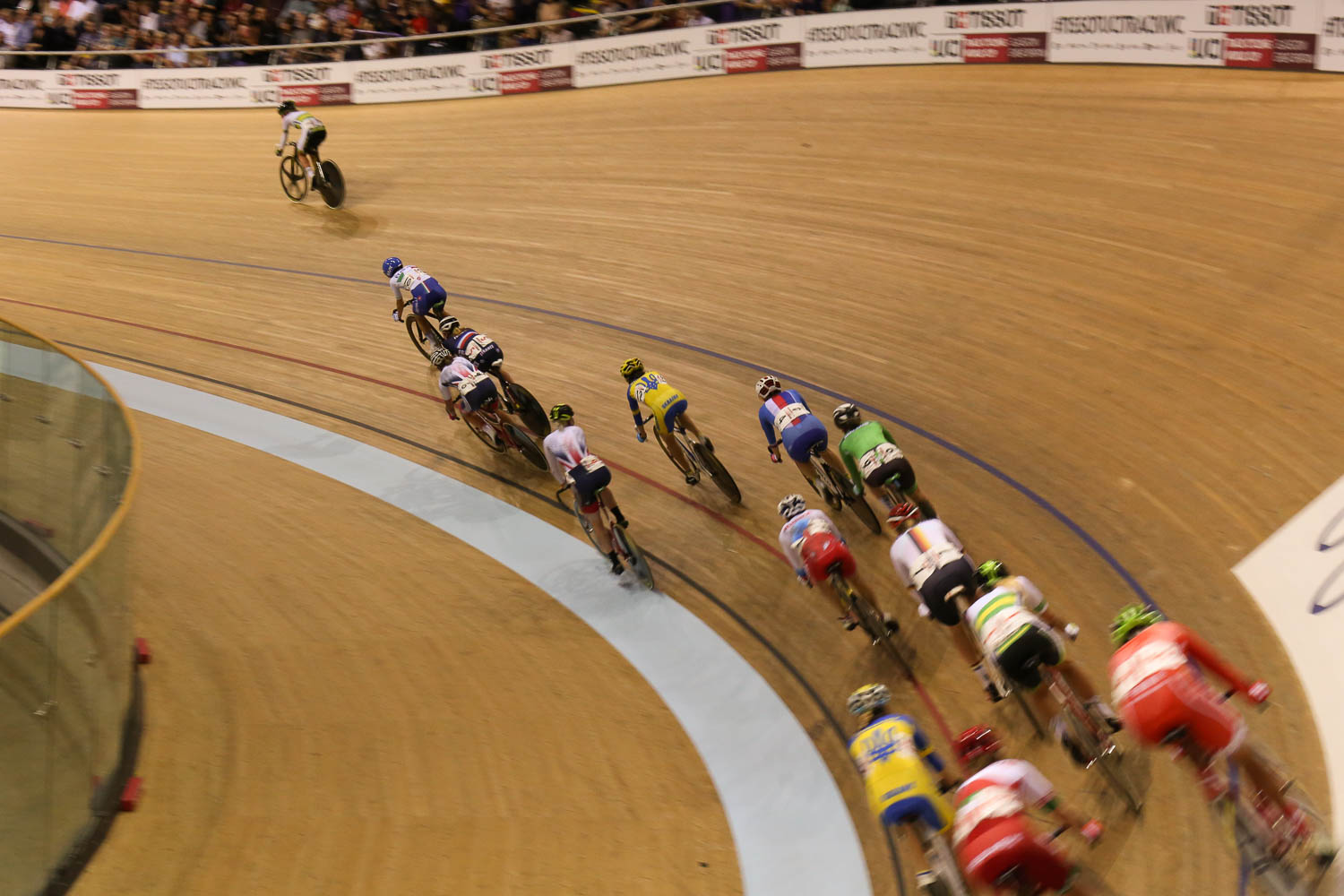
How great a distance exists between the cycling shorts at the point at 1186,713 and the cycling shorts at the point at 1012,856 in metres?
0.50

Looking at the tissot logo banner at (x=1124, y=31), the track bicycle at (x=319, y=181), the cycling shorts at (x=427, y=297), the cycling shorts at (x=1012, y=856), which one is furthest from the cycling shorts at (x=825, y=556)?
the track bicycle at (x=319, y=181)

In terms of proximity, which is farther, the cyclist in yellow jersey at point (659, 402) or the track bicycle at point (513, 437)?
the track bicycle at point (513, 437)

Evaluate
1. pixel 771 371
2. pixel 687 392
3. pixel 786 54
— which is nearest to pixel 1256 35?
pixel 786 54

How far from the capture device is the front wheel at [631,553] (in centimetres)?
562

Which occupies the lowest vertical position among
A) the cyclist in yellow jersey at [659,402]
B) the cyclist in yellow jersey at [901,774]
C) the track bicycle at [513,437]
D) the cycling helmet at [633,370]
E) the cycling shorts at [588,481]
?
the cyclist in yellow jersey at [901,774]

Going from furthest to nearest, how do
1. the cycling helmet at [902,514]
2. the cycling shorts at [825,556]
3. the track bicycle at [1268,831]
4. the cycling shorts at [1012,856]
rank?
the cycling helmet at [902,514] < the cycling shorts at [825,556] < the track bicycle at [1268,831] < the cycling shorts at [1012,856]

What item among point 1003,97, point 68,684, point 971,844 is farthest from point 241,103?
point 971,844

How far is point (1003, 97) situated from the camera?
1002cm

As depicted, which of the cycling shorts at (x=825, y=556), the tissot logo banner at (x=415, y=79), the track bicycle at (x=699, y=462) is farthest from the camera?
the tissot logo banner at (x=415, y=79)

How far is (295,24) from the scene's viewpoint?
15703 millimetres

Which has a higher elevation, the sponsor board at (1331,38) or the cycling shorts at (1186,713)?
the sponsor board at (1331,38)

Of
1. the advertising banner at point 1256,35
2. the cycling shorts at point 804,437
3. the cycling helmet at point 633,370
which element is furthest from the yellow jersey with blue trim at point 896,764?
the advertising banner at point 1256,35

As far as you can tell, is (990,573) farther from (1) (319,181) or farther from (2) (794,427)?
(1) (319,181)

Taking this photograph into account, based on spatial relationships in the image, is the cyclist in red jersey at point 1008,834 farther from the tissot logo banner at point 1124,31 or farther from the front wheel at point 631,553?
the tissot logo banner at point 1124,31
